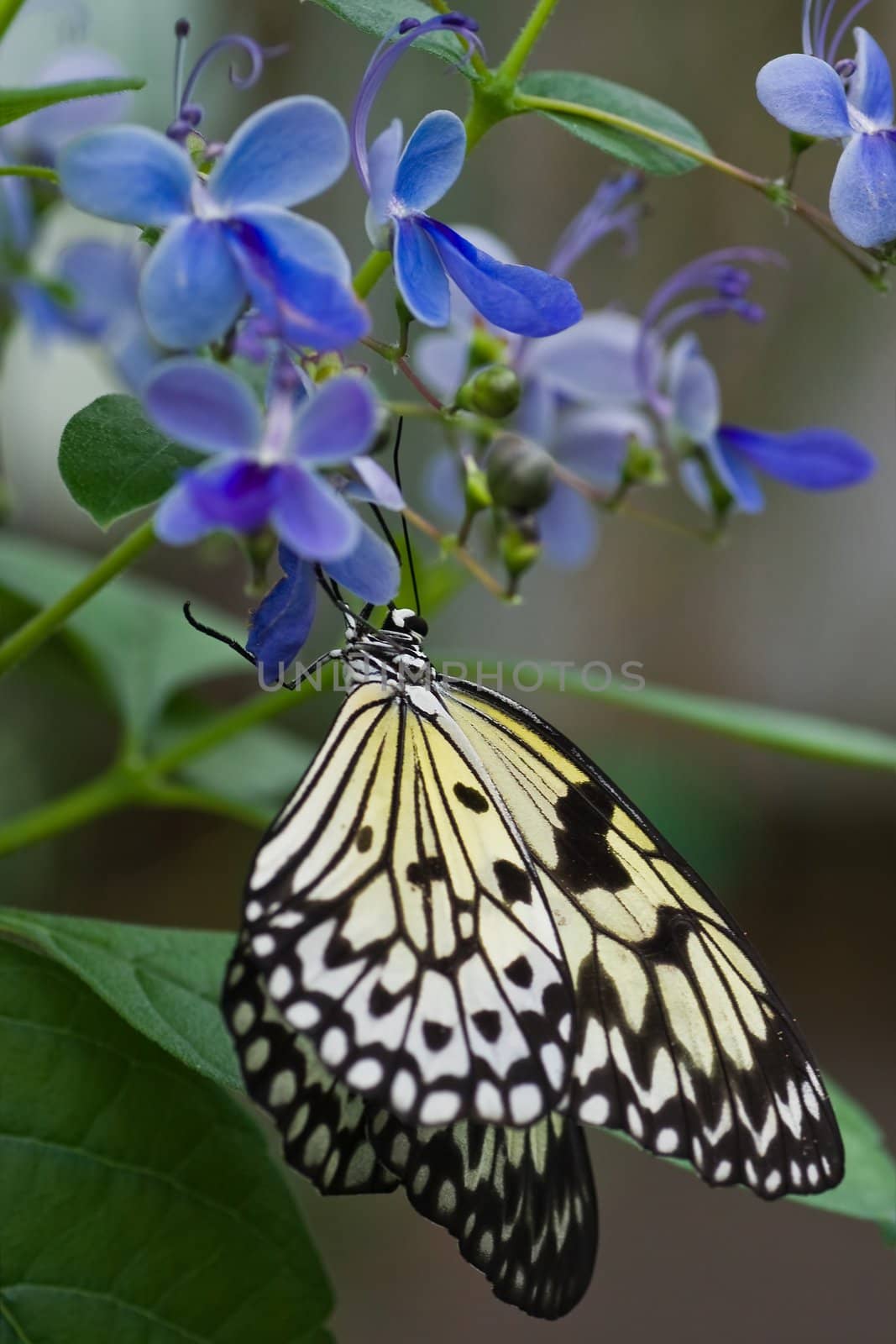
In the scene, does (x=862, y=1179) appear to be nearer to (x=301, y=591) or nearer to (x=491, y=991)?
(x=491, y=991)

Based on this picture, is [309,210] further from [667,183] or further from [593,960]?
[593,960]

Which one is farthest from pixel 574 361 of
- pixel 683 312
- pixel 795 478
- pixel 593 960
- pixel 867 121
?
pixel 593 960

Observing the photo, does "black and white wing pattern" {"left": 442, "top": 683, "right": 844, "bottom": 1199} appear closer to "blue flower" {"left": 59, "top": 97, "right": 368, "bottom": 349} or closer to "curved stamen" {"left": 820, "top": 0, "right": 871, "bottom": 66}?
"blue flower" {"left": 59, "top": 97, "right": 368, "bottom": 349}

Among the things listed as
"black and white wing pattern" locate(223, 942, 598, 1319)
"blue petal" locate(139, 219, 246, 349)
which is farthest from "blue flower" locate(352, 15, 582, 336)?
"black and white wing pattern" locate(223, 942, 598, 1319)

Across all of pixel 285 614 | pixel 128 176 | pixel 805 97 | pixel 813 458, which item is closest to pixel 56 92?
pixel 128 176

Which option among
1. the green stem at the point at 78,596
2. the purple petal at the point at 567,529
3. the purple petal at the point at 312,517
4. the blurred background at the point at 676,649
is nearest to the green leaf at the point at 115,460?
the green stem at the point at 78,596

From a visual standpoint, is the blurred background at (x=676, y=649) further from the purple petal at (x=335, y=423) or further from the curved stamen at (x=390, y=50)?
the purple petal at (x=335, y=423)
